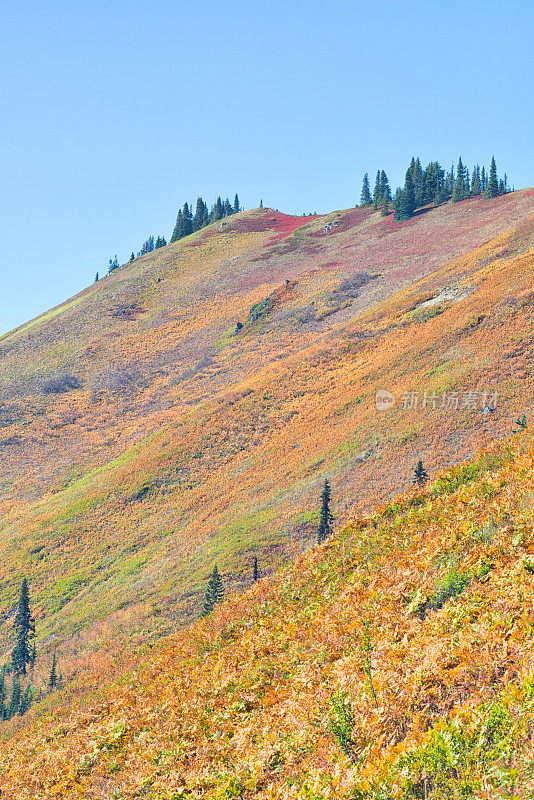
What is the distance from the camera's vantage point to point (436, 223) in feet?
359

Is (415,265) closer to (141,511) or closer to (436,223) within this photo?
(436,223)

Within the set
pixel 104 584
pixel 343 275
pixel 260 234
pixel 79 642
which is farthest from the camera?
pixel 260 234

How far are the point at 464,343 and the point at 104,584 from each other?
1426 inches

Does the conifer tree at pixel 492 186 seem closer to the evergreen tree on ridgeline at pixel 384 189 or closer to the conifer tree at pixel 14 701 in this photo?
the evergreen tree on ridgeline at pixel 384 189

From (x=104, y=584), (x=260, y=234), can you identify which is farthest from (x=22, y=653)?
(x=260, y=234)

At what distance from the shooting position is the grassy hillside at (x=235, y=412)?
121 feet

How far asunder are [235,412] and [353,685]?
53.3 metres

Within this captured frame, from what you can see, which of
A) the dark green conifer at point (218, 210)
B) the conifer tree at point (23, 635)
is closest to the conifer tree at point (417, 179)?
the dark green conifer at point (218, 210)

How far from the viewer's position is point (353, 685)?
23.3ft

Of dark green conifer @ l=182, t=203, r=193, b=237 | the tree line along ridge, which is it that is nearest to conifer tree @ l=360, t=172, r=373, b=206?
the tree line along ridge

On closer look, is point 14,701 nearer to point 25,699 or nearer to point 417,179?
point 25,699

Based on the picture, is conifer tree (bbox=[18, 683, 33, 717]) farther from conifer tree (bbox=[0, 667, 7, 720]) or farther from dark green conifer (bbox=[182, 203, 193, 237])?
dark green conifer (bbox=[182, 203, 193, 237])
